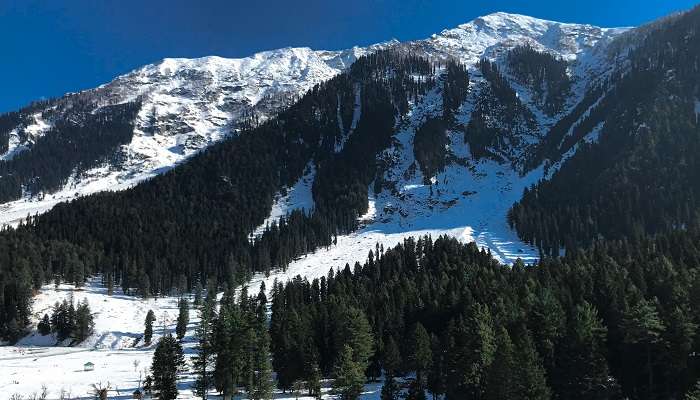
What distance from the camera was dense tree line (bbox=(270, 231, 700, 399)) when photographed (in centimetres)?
6272

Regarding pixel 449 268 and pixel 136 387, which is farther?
pixel 449 268

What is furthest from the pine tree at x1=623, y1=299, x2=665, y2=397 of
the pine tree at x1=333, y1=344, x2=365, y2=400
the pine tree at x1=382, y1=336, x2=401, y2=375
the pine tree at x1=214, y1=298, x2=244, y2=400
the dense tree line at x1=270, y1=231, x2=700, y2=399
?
the pine tree at x1=214, y1=298, x2=244, y2=400

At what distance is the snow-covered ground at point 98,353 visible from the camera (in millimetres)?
89625

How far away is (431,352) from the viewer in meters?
82.8

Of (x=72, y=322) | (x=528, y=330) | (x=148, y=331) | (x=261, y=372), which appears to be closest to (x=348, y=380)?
(x=261, y=372)

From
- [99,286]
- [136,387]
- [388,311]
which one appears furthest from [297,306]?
[99,286]

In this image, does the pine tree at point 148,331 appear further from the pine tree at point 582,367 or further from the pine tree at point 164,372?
the pine tree at point 582,367

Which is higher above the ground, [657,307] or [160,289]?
[160,289]

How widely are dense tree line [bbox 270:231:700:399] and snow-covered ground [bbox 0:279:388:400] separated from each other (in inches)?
393

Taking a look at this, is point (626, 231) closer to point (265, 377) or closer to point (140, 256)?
point (265, 377)

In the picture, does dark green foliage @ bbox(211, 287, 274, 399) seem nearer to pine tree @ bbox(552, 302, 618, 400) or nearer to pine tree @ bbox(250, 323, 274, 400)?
pine tree @ bbox(250, 323, 274, 400)

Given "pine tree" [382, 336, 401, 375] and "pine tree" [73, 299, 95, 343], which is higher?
"pine tree" [73, 299, 95, 343]

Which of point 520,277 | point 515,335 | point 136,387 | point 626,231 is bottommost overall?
point 136,387

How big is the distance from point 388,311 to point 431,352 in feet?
79.1
